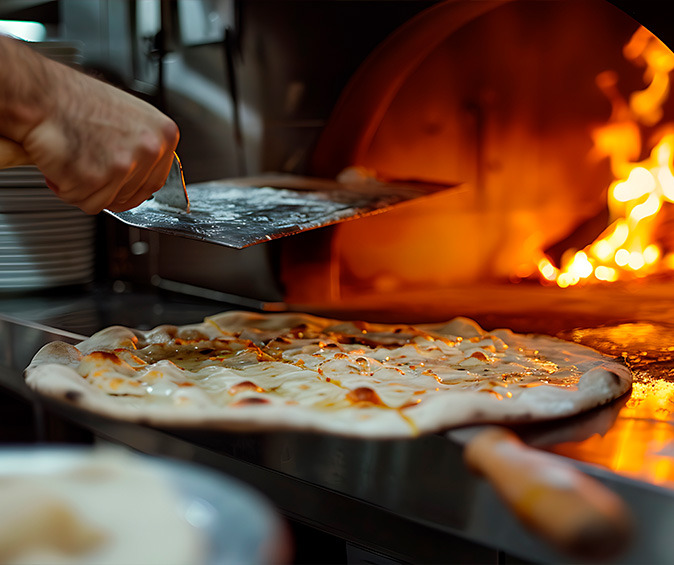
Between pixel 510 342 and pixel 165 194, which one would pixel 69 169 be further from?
pixel 510 342

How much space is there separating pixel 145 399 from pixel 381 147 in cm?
110

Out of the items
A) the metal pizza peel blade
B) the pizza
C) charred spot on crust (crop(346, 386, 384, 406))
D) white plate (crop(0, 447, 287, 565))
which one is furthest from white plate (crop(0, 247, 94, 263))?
white plate (crop(0, 447, 287, 565))

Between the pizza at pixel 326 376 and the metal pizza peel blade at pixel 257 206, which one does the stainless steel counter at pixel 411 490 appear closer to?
the pizza at pixel 326 376

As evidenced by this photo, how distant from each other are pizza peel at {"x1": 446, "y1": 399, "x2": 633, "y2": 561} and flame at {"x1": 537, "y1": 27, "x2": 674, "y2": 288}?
4.05ft

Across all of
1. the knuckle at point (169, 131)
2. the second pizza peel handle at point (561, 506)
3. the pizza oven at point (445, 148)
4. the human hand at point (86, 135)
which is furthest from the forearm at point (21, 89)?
the pizza oven at point (445, 148)

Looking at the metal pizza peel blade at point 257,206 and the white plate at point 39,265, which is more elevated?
the metal pizza peel blade at point 257,206

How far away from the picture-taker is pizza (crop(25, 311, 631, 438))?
74 centimetres

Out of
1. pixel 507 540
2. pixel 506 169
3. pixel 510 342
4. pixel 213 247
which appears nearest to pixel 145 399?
pixel 507 540

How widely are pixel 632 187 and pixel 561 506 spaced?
1.44 metres

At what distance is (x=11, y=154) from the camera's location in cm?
90

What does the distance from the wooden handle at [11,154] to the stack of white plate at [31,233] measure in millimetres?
897

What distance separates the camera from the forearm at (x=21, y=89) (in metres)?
0.85

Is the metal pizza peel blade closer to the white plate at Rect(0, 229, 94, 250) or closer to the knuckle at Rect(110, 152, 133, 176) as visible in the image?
the knuckle at Rect(110, 152, 133, 176)

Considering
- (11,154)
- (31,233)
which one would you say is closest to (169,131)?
(11,154)
